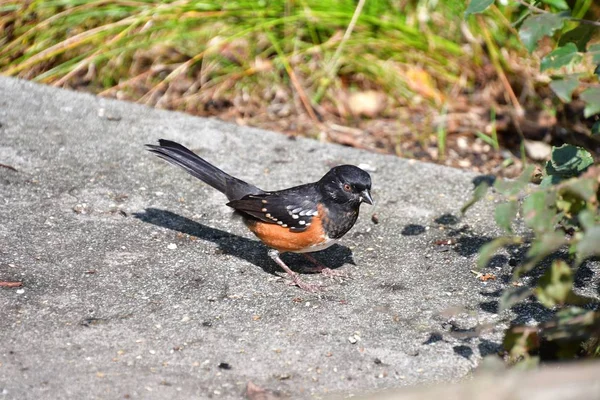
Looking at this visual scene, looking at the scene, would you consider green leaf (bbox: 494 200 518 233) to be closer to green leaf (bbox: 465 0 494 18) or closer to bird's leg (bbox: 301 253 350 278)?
green leaf (bbox: 465 0 494 18)

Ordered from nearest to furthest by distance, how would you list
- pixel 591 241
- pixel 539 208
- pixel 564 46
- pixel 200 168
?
pixel 591 241 < pixel 539 208 < pixel 564 46 < pixel 200 168

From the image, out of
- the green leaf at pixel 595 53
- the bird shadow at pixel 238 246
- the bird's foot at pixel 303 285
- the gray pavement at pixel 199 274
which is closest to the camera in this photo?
the green leaf at pixel 595 53

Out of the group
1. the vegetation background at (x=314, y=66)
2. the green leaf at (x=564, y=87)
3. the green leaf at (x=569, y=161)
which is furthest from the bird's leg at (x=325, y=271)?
the vegetation background at (x=314, y=66)

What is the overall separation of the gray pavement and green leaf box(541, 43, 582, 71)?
1220 millimetres

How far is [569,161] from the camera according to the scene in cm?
318

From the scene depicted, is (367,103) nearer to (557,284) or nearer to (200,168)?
(200,168)

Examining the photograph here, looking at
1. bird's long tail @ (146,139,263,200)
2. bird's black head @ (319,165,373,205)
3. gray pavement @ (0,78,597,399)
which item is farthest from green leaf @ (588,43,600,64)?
bird's long tail @ (146,139,263,200)

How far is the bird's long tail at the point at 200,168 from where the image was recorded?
4.39 metres

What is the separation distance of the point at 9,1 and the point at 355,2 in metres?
2.93

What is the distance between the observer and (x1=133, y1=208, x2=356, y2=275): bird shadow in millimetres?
4320

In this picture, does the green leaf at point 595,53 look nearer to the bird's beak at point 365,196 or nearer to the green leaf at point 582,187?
the green leaf at point 582,187

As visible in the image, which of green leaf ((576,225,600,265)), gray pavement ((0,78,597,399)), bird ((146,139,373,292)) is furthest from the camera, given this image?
bird ((146,139,373,292))

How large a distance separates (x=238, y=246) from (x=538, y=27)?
83.4 inches

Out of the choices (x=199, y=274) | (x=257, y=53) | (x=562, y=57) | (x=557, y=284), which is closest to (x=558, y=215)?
(x=557, y=284)
